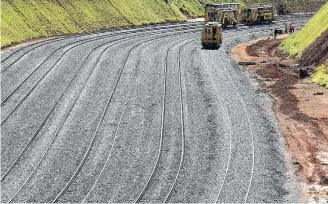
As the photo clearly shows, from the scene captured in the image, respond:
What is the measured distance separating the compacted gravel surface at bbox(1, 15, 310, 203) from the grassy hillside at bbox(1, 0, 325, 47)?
9035 mm

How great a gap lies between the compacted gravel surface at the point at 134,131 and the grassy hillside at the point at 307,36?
6582 mm

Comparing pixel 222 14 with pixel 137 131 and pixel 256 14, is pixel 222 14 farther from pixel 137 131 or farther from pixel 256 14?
pixel 137 131

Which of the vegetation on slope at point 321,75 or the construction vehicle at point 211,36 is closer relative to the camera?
the vegetation on slope at point 321,75

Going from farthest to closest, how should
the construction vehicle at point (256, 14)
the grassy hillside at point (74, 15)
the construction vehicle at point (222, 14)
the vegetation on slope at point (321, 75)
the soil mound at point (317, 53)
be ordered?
1. the construction vehicle at point (256, 14)
2. the construction vehicle at point (222, 14)
3. the grassy hillside at point (74, 15)
4. the soil mound at point (317, 53)
5. the vegetation on slope at point (321, 75)

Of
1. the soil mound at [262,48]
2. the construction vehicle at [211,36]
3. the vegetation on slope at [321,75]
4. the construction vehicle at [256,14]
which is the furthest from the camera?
the construction vehicle at [256,14]

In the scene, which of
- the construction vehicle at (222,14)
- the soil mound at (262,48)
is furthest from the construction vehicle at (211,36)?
the construction vehicle at (222,14)

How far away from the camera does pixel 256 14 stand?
82688mm

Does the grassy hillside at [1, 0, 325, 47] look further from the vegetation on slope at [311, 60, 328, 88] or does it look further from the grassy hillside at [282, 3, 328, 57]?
the vegetation on slope at [311, 60, 328, 88]

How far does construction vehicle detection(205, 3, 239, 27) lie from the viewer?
2960 inches

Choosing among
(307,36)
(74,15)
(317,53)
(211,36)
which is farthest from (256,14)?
(317,53)

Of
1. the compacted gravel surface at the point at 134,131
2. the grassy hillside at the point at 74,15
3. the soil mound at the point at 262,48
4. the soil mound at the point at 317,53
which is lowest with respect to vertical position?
the soil mound at the point at 262,48

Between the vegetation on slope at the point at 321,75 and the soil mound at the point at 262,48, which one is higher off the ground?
the vegetation on slope at the point at 321,75

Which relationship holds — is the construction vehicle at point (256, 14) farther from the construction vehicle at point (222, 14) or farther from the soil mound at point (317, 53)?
the soil mound at point (317, 53)

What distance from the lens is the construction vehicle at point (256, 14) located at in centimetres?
8200
